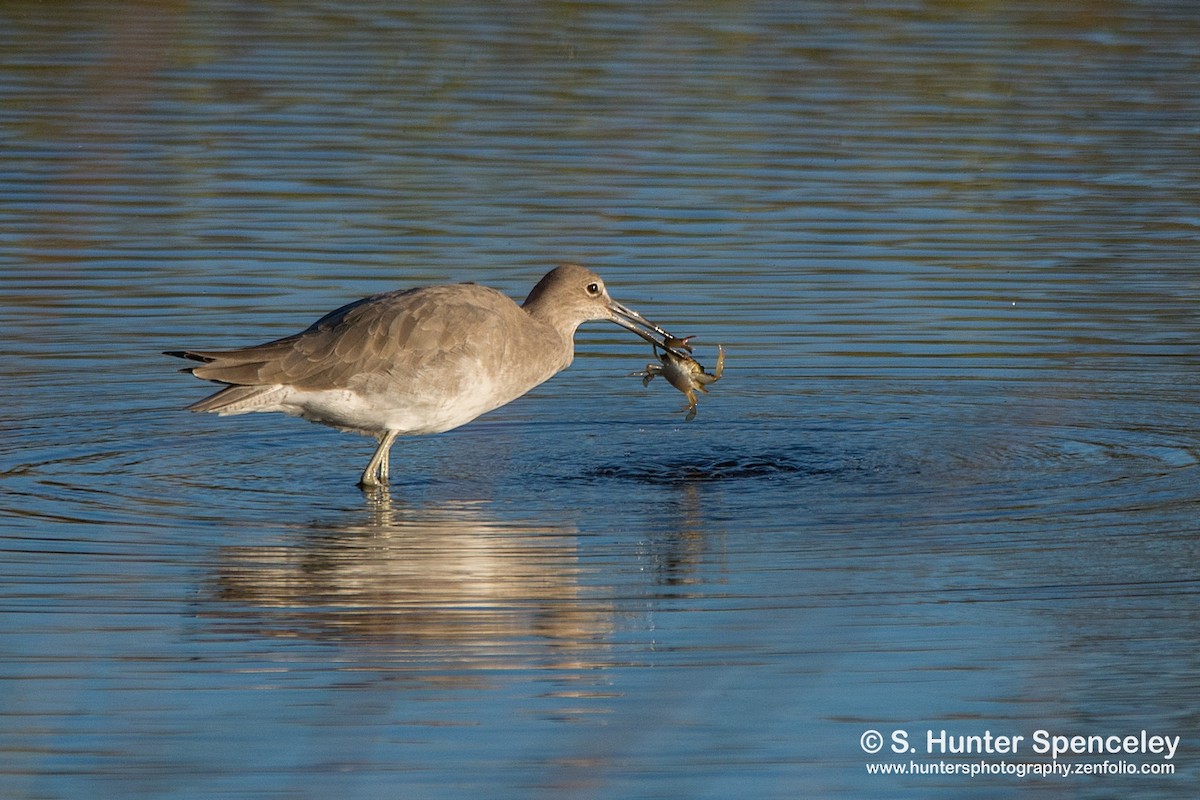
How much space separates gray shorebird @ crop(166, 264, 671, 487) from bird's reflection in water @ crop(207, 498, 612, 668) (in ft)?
2.70

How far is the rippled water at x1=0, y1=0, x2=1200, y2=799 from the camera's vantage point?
702 centimetres

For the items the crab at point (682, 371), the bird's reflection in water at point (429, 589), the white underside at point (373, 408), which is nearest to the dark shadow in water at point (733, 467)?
the crab at point (682, 371)

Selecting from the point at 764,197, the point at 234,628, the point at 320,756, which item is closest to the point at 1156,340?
the point at 764,197

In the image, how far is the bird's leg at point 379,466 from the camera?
10.9m

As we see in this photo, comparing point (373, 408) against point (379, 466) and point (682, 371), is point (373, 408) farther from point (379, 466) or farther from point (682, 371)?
point (682, 371)

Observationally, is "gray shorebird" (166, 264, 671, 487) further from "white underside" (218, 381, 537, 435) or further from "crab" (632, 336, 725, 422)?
"crab" (632, 336, 725, 422)

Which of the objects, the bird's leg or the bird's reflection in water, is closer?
the bird's reflection in water

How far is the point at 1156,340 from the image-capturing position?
1373cm

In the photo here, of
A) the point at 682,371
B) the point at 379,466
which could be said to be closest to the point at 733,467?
the point at 682,371

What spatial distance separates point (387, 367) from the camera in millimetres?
10766

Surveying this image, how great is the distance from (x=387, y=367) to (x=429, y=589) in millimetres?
2256

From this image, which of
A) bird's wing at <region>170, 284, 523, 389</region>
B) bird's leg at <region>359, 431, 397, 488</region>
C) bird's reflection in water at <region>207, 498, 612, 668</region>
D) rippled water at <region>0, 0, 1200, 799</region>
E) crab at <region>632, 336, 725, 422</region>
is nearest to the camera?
rippled water at <region>0, 0, 1200, 799</region>

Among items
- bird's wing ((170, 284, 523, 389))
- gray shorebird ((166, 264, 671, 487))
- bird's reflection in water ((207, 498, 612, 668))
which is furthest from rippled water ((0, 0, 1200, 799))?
bird's wing ((170, 284, 523, 389))

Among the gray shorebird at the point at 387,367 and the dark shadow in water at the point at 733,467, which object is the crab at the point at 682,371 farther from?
the gray shorebird at the point at 387,367
